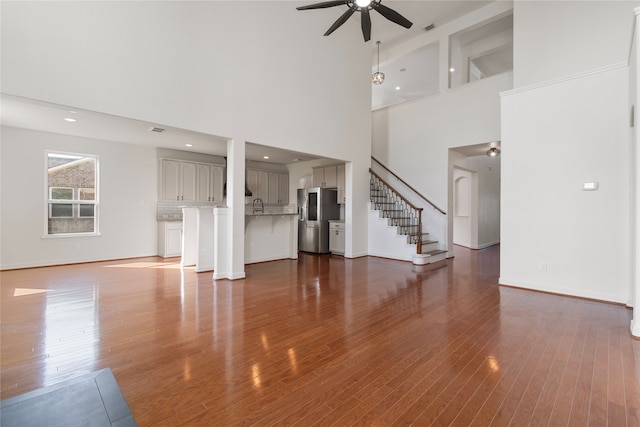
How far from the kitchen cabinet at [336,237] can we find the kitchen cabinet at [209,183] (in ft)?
11.0

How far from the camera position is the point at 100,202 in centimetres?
634

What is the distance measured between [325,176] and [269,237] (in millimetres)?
2563

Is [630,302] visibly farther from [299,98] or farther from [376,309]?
[299,98]

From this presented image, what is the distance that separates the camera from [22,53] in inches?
123

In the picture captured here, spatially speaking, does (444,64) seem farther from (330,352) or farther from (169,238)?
(169,238)

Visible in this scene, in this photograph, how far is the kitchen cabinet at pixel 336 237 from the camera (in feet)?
24.6

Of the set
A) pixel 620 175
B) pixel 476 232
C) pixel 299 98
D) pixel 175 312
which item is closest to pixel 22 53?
pixel 175 312

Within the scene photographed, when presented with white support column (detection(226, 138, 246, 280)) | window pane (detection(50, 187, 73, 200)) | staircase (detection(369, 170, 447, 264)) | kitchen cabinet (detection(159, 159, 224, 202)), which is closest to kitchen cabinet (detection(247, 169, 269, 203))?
kitchen cabinet (detection(159, 159, 224, 202))

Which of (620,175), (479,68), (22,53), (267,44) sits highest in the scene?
(479,68)

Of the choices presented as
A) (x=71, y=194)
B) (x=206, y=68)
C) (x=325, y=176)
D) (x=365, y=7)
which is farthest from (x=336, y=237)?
(x=71, y=194)

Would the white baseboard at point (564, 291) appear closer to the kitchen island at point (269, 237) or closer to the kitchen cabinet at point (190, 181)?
the kitchen island at point (269, 237)

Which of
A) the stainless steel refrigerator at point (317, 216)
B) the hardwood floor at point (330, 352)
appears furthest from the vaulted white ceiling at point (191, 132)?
the hardwood floor at point (330, 352)

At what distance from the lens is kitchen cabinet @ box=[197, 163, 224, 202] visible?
7.81m

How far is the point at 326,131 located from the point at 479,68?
245 inches
